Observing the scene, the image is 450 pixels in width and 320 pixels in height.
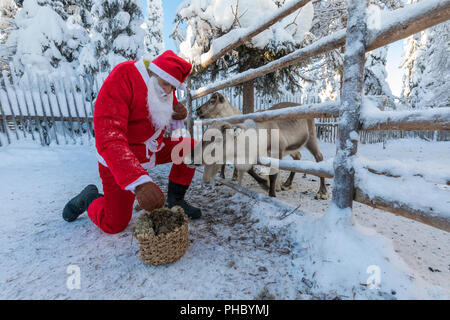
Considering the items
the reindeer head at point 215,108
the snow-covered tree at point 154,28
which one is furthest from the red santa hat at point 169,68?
the snow-covered tree at point 154,28

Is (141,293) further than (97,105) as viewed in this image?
No

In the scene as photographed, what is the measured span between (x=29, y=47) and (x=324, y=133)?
1655 cm

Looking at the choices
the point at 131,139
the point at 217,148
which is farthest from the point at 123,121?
the point at 217,148

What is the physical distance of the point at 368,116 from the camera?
137 centimetres

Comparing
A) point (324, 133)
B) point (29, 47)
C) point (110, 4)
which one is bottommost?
point (324, 133)

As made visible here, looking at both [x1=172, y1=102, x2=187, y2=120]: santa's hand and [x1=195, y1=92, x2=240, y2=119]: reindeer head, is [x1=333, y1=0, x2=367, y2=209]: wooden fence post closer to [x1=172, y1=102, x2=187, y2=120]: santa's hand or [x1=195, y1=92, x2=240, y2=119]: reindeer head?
[x1=172, y1=102, x2=187, y2=120]: santa's hand

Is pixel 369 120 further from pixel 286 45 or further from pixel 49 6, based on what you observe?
pixel 49 6

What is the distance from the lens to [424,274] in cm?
129

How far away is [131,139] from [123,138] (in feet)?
1.50

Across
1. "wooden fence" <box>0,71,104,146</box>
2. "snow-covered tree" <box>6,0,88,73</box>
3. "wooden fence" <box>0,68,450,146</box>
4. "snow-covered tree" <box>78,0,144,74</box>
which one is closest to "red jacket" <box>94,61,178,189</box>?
"wooden fence" <box>0,68,450,146</box>

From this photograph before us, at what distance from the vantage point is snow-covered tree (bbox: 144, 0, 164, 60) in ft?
86.7

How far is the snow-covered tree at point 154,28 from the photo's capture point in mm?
26422

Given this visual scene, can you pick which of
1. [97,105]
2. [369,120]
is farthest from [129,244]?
[369,120]

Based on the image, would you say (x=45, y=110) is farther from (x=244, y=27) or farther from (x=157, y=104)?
(x=157, y=104)
